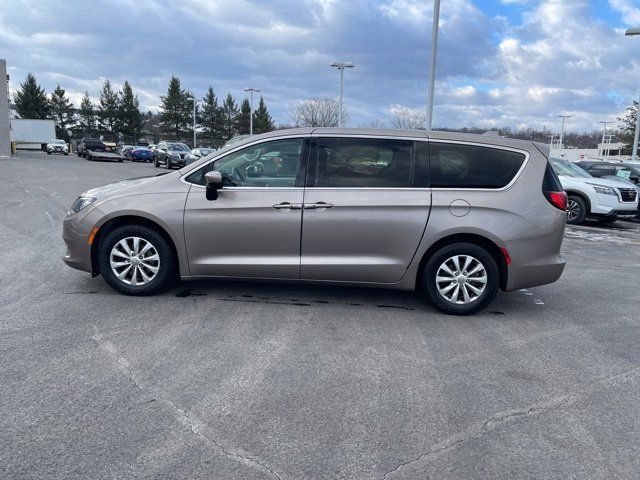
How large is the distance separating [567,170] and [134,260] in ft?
43.3

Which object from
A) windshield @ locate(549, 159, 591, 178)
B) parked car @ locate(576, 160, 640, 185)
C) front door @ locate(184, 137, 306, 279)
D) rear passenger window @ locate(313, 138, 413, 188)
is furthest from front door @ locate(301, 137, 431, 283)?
parked car @ locate(576, 160, 640, 185)

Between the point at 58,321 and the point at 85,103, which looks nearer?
the point at 58,321

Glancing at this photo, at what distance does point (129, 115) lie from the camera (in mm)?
77312

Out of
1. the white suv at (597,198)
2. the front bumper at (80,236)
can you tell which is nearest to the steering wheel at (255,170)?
the front bumper at (80,236)

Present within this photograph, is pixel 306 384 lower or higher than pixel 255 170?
lower

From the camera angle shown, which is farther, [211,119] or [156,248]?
[211,119]

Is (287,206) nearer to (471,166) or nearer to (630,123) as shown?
(471,166)

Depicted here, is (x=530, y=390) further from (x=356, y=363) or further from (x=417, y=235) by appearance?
(x=417, y=235)

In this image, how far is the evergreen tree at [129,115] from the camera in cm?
7688

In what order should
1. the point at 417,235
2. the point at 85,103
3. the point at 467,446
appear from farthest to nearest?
the point at 85,103 < the point at 417,235 < the point at 467,446

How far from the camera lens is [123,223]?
5523 mm

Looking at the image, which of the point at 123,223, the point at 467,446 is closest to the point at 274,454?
the point at 467,446

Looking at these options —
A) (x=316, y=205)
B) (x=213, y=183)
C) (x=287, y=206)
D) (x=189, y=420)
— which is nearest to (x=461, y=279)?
(x=316, y=205)

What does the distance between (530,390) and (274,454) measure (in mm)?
2009
